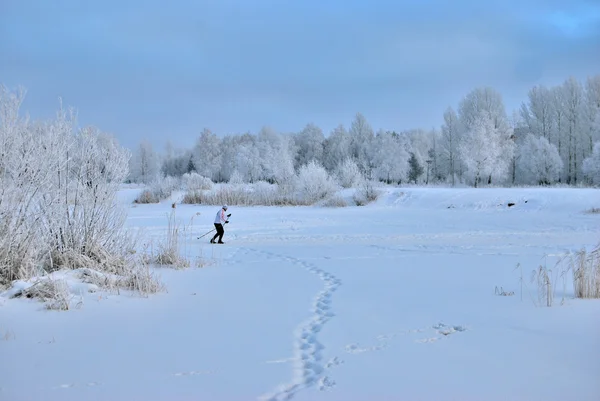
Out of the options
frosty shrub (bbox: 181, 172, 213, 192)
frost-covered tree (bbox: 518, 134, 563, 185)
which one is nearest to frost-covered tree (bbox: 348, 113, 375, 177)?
frost-covered tree (bbox: 518, 134, 563, 185)

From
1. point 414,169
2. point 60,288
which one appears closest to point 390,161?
point 414,169

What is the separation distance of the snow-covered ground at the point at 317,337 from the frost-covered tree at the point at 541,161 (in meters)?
A: 38.3

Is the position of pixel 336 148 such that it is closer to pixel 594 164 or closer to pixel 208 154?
pixel 208 154

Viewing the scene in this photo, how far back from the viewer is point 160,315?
17.9 feet

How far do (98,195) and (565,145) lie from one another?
1975 inches

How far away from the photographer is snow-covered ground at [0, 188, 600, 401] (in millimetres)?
3344

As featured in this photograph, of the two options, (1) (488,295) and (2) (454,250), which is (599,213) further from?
(1) (488,295)

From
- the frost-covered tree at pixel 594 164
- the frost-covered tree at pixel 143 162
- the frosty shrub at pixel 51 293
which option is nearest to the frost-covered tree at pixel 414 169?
the frost-covered tree at pixel 594 164

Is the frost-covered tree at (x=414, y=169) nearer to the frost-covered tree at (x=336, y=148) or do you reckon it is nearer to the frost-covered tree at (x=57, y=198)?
the frost-covered tree at (x=336, y=148)

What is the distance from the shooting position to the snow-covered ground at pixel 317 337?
3344 mm

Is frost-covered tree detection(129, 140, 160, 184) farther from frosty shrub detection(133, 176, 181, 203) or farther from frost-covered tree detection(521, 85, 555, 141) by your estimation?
frost-covered tree detection(521, 85, 555, 141)

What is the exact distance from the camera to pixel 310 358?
3.91m

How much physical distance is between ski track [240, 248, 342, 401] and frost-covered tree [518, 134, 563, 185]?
42.2 meters

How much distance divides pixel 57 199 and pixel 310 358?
16.8 ft
